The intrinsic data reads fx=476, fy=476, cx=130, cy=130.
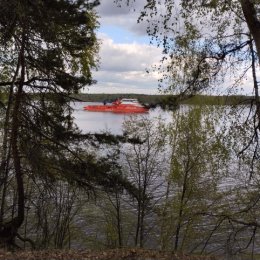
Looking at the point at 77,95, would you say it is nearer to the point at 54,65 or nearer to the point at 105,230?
the point at 54,65

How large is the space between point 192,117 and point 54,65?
1132 centimetres

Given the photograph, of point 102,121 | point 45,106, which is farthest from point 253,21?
point 102,121

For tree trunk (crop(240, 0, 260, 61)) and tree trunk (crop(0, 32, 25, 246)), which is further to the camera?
tree trunk (crop(0, 32, 25, 246))

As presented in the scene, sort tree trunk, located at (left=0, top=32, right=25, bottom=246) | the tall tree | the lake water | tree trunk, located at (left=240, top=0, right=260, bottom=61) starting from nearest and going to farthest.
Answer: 1. tree trunk, located at (left=240, top=0, right=260, bottom=61)
2. the tall tree
3. tree trunk, located at (left=0, top=32, right=25, bottom=246)
4. the lake water

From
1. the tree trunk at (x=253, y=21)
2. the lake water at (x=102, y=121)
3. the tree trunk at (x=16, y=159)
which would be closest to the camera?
the tree trunk at (x=253, y=21)

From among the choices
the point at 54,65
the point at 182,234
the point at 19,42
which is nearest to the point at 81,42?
the point at 54,65

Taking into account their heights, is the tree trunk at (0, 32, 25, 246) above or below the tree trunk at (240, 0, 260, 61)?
below

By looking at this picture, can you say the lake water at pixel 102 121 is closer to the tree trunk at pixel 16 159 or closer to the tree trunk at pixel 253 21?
the tree trunk at pixel 16 159

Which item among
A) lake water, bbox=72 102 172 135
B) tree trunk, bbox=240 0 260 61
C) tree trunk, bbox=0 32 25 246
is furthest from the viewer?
lake water, bbox=72 102 172 135

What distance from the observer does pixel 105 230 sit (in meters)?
20.1

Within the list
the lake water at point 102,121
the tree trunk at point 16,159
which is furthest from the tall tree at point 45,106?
the lake water at point 102,121

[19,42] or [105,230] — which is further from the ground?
[19,42]

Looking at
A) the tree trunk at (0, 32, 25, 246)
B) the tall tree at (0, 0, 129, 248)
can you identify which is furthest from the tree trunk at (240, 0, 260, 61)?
the tree trunk at (0, 32, 25, 246)

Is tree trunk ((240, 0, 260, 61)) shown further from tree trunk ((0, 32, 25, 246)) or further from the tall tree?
tree trunk ((0, 32, 25, 246))
